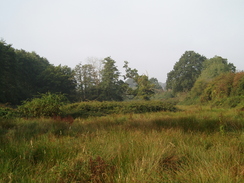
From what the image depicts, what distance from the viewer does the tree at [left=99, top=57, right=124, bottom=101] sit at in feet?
98.0

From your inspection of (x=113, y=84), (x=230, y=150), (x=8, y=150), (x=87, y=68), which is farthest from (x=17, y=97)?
(x=230, y=150)

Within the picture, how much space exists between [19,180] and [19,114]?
8.29 metres

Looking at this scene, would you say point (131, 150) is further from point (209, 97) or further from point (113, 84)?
point (113, 84)

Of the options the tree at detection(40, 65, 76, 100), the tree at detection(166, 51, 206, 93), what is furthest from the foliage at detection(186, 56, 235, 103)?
the tree at detection(40, 65, 76, 100)

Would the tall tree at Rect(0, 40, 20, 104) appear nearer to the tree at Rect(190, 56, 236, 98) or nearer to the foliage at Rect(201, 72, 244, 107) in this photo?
the foliage at Rect(201, 72, 244, 107)

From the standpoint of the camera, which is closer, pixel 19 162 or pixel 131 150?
pixel 19 162

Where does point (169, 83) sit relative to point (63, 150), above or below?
above

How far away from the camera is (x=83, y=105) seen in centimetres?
1363

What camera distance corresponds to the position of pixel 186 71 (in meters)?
40.0

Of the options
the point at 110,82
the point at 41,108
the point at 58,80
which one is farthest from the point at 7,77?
the point at 41,108

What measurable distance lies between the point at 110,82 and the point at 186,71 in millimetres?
20323

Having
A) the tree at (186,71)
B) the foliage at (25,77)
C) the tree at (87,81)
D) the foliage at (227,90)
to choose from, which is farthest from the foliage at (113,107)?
the tree at (186,71)

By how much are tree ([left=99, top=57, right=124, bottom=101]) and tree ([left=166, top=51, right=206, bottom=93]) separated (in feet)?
54.8

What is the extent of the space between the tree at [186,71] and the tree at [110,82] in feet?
54.8
